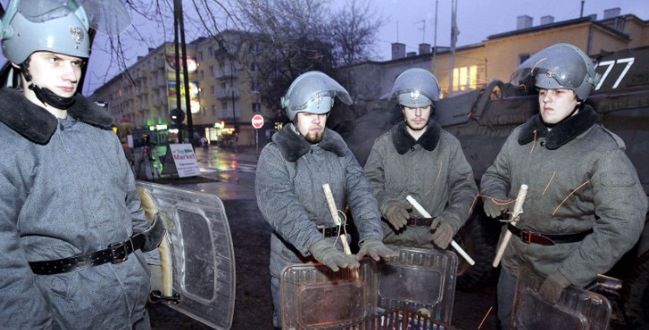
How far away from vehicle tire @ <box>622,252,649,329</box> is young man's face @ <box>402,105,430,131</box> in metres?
2.11

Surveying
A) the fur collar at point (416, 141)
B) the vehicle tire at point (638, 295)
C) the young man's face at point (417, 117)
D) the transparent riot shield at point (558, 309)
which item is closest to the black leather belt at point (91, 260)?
the fur collar at point (416, 141)

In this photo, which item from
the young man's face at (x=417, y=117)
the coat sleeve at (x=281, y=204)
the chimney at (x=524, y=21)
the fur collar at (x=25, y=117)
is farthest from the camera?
the chimney at (x=524, y=21)

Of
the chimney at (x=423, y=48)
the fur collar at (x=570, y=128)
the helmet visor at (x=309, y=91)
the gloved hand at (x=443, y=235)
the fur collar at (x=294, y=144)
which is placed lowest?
the gloved hand at (x=443, y=235)

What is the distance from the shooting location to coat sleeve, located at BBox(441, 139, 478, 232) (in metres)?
2.83

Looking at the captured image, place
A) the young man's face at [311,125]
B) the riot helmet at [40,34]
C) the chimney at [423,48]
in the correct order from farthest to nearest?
the chimney at [423,48]
the young man's face at [311,125]
the riot helmet at [40,34]

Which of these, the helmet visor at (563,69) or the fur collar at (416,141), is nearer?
the helmet visor at (563,69)

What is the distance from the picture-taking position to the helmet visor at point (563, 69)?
7.82 ft

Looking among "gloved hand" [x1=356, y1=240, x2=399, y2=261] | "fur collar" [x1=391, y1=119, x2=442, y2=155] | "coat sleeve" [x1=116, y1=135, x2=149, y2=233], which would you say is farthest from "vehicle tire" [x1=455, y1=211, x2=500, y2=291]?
"coat sleeve" [x1=116, y1=135, x2=149, y2=233]

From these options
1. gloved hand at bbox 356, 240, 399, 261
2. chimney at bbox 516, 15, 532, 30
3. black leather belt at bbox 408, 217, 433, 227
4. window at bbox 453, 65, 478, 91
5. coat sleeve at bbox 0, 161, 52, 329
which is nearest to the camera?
coat sleeve at bbox 0, 161, 52, 329

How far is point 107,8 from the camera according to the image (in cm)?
249

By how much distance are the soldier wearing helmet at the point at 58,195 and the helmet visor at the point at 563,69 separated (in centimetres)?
271

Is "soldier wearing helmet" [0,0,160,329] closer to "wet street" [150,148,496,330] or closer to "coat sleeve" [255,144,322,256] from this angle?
"coat sleeve" [255,144,322,256]

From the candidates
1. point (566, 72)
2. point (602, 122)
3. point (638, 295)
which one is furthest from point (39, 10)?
point (602, 122)

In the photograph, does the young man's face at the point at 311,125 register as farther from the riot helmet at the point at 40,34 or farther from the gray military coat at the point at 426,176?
the riot helmet at the point at 40,34
